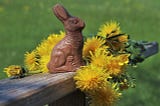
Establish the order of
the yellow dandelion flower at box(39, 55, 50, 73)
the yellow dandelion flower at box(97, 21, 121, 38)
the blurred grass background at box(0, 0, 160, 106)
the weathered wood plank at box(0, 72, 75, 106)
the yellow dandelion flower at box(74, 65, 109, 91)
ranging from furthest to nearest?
the blurred grass background at box(0, 0, 160, 106)
the yellow dandelion flower at box(97, 21, 121, 38)
the yellow dandelion flower at box(39, 55, 50, 73)
the yellow dandelion flower at box(74, 65, 109, 91)
the weathered wood plank at box(0, 72, 75, 106)

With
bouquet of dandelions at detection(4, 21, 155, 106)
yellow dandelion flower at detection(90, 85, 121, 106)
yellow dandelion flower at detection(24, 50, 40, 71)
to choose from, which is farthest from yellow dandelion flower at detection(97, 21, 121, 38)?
yellow dandelion flower at detection(90, 85, 121, 106)

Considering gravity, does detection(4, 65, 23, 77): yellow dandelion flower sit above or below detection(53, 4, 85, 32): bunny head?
below

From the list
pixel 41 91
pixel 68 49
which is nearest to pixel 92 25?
pixel 68 49

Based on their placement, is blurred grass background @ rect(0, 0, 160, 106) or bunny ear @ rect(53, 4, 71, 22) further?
blurred grass background @ rect(0, 0, 160, 106)

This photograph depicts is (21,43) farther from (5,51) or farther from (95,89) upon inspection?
(95,89)

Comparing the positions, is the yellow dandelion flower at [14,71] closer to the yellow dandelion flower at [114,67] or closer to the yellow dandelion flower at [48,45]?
the yellow dandelion flower at [48,45]

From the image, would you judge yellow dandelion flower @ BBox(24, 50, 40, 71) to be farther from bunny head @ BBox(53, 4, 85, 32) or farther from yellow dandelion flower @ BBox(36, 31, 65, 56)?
bunny head @ BBox(53, 4, 85, 32)

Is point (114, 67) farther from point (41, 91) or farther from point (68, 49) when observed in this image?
point (41, 91)
